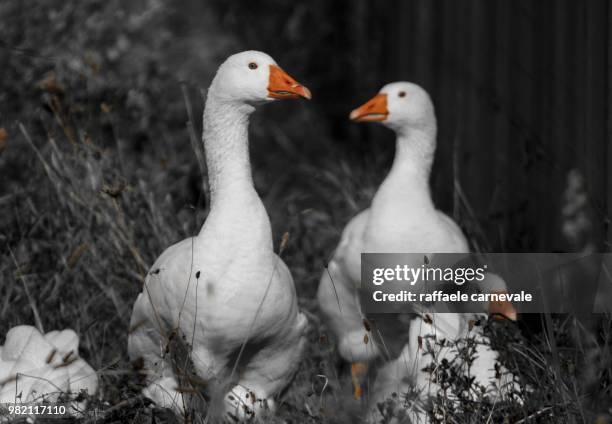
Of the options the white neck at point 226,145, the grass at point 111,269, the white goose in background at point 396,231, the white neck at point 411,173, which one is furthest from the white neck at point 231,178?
the white neck at point 411,173

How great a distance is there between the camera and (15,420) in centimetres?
361

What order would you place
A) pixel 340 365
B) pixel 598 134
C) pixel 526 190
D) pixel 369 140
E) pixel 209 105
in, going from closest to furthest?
pixel 209 105
pixel 598 134
pixel 340 365
pixel 526 190
pixel 369 140

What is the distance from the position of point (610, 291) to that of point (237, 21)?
7.52 metres

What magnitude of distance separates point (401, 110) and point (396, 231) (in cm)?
71

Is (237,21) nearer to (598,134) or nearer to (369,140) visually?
(369,140)

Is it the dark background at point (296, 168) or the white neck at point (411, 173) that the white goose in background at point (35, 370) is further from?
the white neck at point (411, 173)

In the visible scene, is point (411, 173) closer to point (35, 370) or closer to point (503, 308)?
point (503, 308)

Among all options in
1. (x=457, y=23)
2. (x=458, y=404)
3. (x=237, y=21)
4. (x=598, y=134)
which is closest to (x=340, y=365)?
(x=458, y=404)

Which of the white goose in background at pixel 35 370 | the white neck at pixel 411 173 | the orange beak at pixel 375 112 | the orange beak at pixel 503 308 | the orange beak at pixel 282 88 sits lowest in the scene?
the white goose in background at pixel 35 370

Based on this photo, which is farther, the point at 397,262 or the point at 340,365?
the point at 340,365

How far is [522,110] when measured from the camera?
5.69m

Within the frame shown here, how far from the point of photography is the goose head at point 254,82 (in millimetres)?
4105

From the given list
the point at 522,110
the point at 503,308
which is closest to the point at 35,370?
the point at 503,308

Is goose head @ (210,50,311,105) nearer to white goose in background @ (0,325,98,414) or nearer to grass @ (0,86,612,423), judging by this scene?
grass @ (0,86,612,423)
